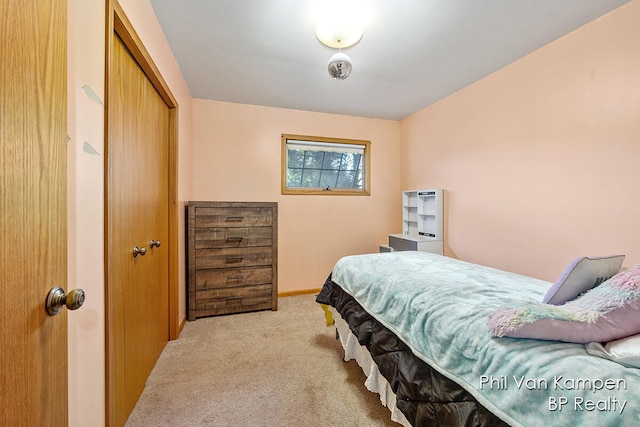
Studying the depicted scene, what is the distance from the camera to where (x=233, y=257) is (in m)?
2.76

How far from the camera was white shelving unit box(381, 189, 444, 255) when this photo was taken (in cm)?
309

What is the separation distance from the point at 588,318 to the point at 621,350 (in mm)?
97

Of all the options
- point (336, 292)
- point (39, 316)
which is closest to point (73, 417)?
point (39, 316)

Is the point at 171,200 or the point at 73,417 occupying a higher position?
the point at 171,200

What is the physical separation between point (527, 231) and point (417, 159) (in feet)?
5.47

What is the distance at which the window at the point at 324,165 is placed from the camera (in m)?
3.48

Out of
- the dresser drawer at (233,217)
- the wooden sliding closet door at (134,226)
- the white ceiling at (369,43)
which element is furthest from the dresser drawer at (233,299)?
the white ceiling at (369,43)

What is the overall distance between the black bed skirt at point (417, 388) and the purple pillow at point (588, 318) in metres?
Result: 0.25

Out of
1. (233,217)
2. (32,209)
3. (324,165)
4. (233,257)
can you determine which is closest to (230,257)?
(233,257)

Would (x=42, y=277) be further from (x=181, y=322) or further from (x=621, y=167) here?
(x=621, y=167)

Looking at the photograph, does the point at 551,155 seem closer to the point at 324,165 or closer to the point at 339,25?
the point at 339,25

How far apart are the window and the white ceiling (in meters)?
0.66

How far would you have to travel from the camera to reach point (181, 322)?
247cm

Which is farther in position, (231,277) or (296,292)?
(296,292)
